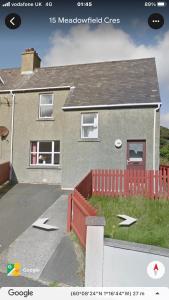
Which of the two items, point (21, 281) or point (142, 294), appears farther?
point (21, 281)

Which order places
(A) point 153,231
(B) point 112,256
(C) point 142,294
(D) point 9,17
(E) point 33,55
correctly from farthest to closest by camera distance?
(E) point 33,55
(A) point 153,231
(B) point 112,256
(D) point 9,17
(C) point 142,294

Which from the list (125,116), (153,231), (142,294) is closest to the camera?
(142,294)

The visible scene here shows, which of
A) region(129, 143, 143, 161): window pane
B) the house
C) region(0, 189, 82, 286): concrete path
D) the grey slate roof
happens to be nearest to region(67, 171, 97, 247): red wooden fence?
region(0, 189, 82, 286): concrete path

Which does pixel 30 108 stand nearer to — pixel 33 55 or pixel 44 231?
pixel 33 55

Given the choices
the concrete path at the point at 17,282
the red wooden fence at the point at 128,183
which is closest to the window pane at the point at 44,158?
the red wooden fence at the point at 128,183

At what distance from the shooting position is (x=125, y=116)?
11.8m

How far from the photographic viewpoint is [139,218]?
728 centimetres

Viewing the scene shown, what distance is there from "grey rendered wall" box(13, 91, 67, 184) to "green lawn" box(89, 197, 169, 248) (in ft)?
14.7

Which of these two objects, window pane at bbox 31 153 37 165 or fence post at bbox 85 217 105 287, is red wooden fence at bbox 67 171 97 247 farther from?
window pane at bbox 31 153 37 165

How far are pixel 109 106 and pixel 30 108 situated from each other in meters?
4.38

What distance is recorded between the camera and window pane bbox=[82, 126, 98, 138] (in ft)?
40.4

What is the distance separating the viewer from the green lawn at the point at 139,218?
18.9ft

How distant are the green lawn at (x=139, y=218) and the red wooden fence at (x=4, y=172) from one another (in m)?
5.29

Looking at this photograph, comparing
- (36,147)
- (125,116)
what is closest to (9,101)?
(36,147)
